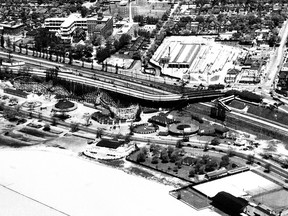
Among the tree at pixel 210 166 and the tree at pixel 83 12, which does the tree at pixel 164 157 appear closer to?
the tree at pixel 210 166

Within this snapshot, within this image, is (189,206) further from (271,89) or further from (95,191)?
(271,89)

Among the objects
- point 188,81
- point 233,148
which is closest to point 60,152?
point 233,148

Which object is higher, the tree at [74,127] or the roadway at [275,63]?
the roadway at [275,63]

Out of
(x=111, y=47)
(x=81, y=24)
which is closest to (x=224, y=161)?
(x=111, y=47)

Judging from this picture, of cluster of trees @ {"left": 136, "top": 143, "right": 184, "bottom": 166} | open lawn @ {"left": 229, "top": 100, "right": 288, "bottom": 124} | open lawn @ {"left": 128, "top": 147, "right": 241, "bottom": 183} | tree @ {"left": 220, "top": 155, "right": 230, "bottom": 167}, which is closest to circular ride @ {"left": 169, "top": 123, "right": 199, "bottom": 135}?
cluster of trees @ {"left": 136, "top": 143, "right": 184, "bottom": 166}

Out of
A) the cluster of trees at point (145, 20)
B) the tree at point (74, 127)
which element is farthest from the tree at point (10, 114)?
the cluster of trees at point (145, 20)
